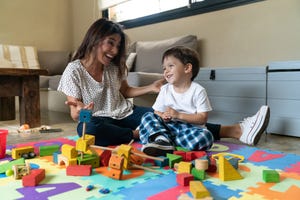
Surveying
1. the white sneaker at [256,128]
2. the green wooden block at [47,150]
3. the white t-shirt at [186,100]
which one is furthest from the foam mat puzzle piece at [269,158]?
the green wooden block at [47,150]

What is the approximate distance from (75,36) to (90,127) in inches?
108

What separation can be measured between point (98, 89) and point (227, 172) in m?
0.73

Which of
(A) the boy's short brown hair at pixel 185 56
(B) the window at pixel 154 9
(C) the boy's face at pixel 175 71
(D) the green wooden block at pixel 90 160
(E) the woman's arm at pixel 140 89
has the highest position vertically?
(B) the window at pixel 154 9

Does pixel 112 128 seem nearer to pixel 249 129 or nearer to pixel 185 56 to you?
pixel 185 56

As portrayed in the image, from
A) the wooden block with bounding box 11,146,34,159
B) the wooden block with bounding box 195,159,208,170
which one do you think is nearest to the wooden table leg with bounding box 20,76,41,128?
the wooden block with bounding box 11,146,34,159

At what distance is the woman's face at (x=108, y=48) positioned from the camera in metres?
1.31

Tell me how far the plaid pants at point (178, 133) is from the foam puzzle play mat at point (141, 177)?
0.10 m

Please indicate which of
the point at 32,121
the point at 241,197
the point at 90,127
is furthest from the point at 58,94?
the point at 241,197

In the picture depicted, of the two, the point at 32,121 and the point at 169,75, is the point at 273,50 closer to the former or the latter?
the point at 169,75

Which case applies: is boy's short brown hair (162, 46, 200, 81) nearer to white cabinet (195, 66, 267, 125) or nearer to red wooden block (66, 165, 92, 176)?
white cabinet (195, 66, 267, 125)

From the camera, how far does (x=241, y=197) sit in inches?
28.4

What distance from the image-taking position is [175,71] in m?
1.28

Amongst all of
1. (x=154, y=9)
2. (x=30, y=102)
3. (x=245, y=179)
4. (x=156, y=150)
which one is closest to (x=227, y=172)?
(x=245, y=179)

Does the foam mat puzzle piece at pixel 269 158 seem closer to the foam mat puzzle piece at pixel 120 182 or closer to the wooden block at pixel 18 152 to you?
the foam mat puzzle piece at pixel 120 182
